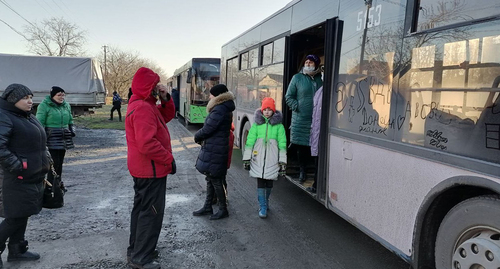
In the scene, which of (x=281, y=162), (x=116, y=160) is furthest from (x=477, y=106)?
(x=116, y=160)

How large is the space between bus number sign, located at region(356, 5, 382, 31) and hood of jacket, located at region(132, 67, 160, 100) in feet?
7.14

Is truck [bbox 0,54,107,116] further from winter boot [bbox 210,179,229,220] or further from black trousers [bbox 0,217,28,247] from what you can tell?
black trousers [bbox 0,217,28,247]

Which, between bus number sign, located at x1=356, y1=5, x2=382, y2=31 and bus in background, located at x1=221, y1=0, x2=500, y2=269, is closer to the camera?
bus in background, located at x1=221, y1=0, x2=500, y2=269

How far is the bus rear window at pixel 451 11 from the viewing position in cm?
221

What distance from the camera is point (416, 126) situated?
2.71 meters

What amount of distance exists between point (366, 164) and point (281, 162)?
61.9 inches

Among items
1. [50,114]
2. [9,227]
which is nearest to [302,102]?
[9,227]

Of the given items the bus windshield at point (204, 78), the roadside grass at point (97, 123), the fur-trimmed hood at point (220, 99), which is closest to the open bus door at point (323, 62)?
the fur-trimmed hood at point (220, 99)

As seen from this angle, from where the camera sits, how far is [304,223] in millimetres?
4766

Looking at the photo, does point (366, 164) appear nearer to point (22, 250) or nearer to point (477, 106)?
point (477, 106)

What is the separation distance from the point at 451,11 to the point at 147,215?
3.07 meters

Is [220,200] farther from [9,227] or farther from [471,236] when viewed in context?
[471,236]

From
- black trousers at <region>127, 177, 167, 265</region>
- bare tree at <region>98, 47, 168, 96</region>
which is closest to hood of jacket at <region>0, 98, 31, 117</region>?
black trousers at <region>127, 177, 167, 265</region>

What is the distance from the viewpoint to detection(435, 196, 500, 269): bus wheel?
2137 mm
